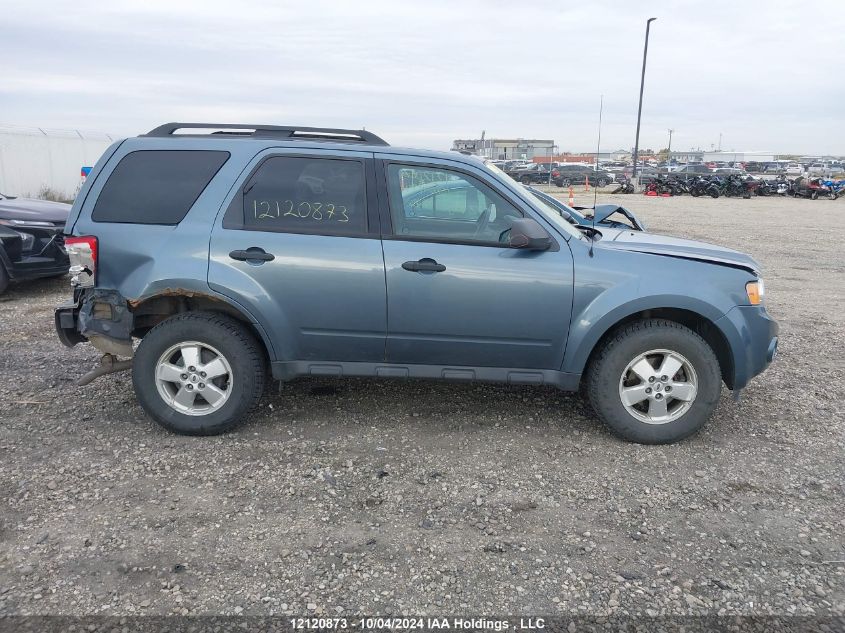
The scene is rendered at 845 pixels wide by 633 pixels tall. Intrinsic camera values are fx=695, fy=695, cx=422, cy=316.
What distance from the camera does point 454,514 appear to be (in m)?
3.57

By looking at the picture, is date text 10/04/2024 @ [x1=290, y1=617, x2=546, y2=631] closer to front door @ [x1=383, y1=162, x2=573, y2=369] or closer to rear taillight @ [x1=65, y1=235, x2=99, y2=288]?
front door @ [x1=383, y1=162, x2=573, y2=369]

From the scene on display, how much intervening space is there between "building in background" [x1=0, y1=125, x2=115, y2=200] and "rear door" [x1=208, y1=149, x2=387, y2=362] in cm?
1877

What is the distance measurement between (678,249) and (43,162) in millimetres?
21964

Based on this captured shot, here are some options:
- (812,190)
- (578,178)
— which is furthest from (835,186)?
(578,178)

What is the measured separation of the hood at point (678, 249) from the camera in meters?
4.36

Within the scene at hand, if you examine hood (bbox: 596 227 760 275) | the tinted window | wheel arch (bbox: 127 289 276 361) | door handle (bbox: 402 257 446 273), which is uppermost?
the tinted window

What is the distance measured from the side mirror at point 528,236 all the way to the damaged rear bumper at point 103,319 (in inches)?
95.7

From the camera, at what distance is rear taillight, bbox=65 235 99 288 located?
4262mm

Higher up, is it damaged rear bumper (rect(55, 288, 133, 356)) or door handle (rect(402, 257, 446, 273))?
door handle (rect(402, 257, 446, 273))

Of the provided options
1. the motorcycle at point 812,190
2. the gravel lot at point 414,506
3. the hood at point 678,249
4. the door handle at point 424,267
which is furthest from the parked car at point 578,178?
the door handle at point 424,267

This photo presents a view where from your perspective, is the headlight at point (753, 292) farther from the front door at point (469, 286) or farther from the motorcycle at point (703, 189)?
the motorcycle at point (703, 189)

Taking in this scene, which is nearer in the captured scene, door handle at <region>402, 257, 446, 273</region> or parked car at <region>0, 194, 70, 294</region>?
door handle at <region>402, 257, 446, 273</region>

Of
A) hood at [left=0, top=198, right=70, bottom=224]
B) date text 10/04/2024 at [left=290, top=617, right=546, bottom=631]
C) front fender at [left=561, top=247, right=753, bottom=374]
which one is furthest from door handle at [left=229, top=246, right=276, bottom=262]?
hood at [left=0, top=198, right=70, bottom=224]

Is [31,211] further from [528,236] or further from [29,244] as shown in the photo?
[528,236]
